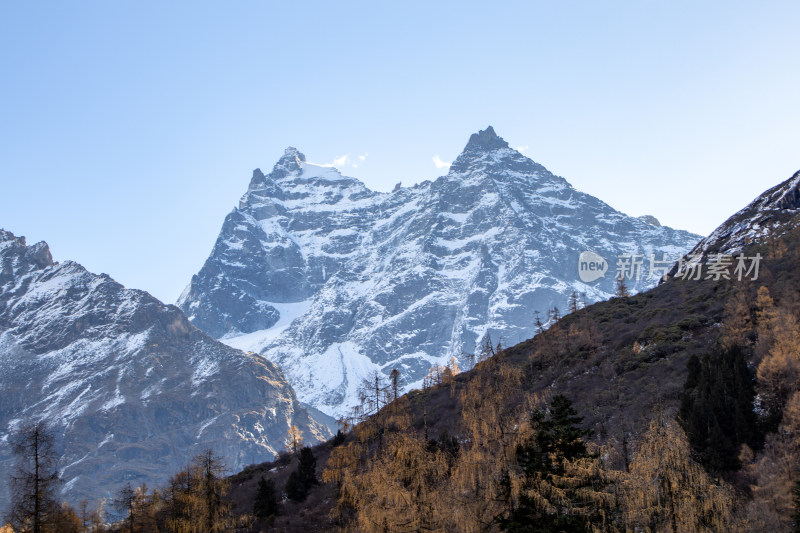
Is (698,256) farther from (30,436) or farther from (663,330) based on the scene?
(30,436)

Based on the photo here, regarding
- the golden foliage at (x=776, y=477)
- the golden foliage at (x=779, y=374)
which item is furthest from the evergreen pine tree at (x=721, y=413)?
the golden foliage at (x=776, y=477)

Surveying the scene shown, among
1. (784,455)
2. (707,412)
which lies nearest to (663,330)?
(707,412)

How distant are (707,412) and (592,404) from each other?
14.3m

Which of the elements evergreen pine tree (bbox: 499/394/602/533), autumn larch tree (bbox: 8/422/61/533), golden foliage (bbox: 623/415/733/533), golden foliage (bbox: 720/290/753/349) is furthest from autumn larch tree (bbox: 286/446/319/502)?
golden foliage (bbox: 720/290/753/349)

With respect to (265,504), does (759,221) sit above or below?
above

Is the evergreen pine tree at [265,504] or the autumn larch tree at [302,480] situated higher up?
the autumn larch tree at [302,480]

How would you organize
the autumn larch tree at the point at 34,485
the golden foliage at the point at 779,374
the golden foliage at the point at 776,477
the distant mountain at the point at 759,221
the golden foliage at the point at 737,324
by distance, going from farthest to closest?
the distant mountain at the point at 759,221 → the golden foliage at the point at 737,324 → the golden foliage at the point at 779,374 → the autumn larch tree at the point at 34,485 → the golden foliage at the point at 776,477

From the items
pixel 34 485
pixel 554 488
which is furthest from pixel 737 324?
pixel 34 485

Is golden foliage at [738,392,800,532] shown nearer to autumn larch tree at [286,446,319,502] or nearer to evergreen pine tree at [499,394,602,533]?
evergreen pine tree at [499,394,602,533]

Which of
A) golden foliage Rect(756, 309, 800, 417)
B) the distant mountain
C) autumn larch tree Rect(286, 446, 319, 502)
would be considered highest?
the distant mountain

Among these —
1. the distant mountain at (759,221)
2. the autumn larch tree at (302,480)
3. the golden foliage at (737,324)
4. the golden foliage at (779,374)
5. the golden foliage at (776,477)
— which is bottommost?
the golden foliage at (776,477)

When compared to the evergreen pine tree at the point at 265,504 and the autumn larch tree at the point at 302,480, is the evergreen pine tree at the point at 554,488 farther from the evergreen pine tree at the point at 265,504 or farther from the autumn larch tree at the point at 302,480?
the autumn larch tree at the point at 302,480

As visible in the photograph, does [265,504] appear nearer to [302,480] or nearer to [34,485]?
[302,480]

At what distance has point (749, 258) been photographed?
82.2 meters
